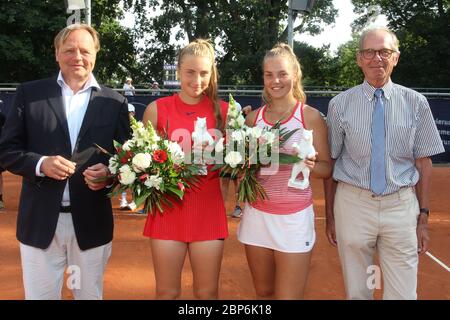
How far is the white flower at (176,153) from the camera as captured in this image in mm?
3019

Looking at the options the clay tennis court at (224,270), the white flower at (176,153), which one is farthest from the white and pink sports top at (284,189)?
the clay tennis court at (224,270)

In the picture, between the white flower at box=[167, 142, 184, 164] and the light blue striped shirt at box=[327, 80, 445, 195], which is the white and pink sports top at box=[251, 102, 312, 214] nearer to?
the light blue striped shirt at box=[327, 80, 445, 195]

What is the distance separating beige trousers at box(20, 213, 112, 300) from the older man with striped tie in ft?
5.49

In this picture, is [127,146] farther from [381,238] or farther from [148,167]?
[381,238]

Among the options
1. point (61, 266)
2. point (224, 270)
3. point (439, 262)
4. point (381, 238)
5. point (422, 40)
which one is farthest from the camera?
point (422, 40)

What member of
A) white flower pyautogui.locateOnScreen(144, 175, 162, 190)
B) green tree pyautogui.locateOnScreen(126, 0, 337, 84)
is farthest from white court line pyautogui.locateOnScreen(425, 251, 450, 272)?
green tree pyautogui.locateOnScreen(126, 0, 337, 84)

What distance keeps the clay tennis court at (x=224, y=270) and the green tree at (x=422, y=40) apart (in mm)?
28750

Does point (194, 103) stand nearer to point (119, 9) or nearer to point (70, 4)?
point (70, 4)

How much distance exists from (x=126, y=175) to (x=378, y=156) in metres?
1.62

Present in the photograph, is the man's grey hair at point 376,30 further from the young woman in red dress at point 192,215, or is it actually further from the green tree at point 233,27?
the green tree at point 233,27

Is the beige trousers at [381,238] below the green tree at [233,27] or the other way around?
below

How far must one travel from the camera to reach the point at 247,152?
312 centimetres

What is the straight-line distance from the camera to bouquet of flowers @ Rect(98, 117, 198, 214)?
9.64 ft

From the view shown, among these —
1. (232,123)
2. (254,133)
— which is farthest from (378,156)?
(232,123)
